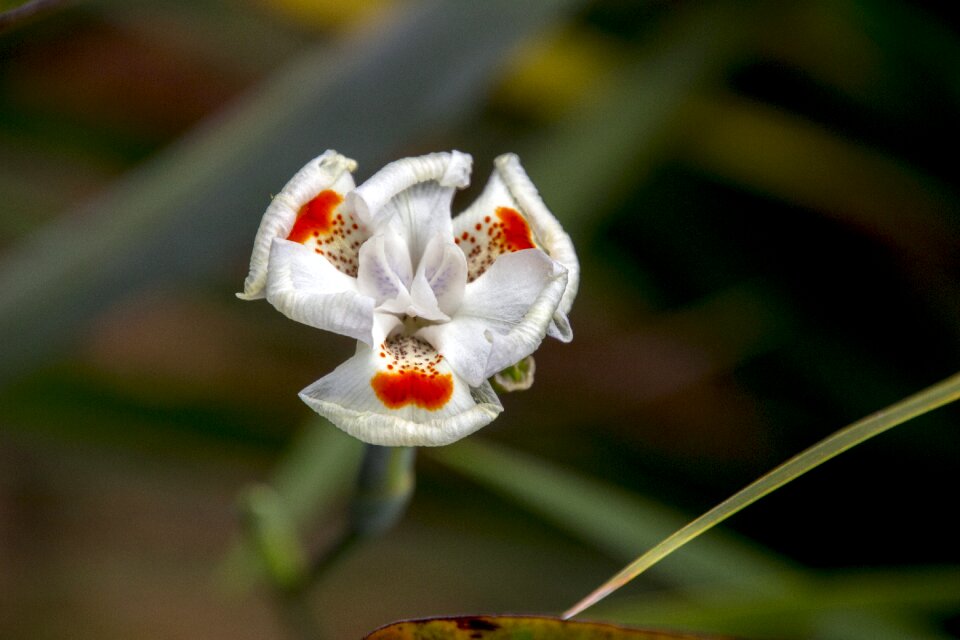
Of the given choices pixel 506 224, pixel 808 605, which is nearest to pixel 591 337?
pixel 808 605

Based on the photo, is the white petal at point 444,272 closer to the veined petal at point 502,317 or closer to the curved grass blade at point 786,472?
the veined petal at point 502,317

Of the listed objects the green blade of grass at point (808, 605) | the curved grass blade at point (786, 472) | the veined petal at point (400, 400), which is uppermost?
the green blade of grass at point (808, 605)

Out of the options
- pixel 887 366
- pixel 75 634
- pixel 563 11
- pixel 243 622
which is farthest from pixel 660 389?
pixel 75 634

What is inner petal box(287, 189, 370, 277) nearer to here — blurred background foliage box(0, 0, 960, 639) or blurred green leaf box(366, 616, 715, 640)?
blurred green leaf box(366, 616, 715, 640)

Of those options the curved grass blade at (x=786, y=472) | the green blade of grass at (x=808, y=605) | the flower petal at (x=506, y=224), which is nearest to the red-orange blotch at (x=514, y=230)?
the flower petal at (x=506, y=224)

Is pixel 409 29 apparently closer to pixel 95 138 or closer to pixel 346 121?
pixel 346 121

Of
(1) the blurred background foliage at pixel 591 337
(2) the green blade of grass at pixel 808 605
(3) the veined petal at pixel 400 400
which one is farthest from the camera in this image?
(1) the blurred background foliage at pixel 591 337

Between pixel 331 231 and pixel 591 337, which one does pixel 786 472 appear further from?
pixel 591 337

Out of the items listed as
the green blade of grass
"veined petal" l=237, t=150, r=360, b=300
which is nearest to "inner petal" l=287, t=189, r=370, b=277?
"veined petal" l=237, t=150, r=360, b=300
